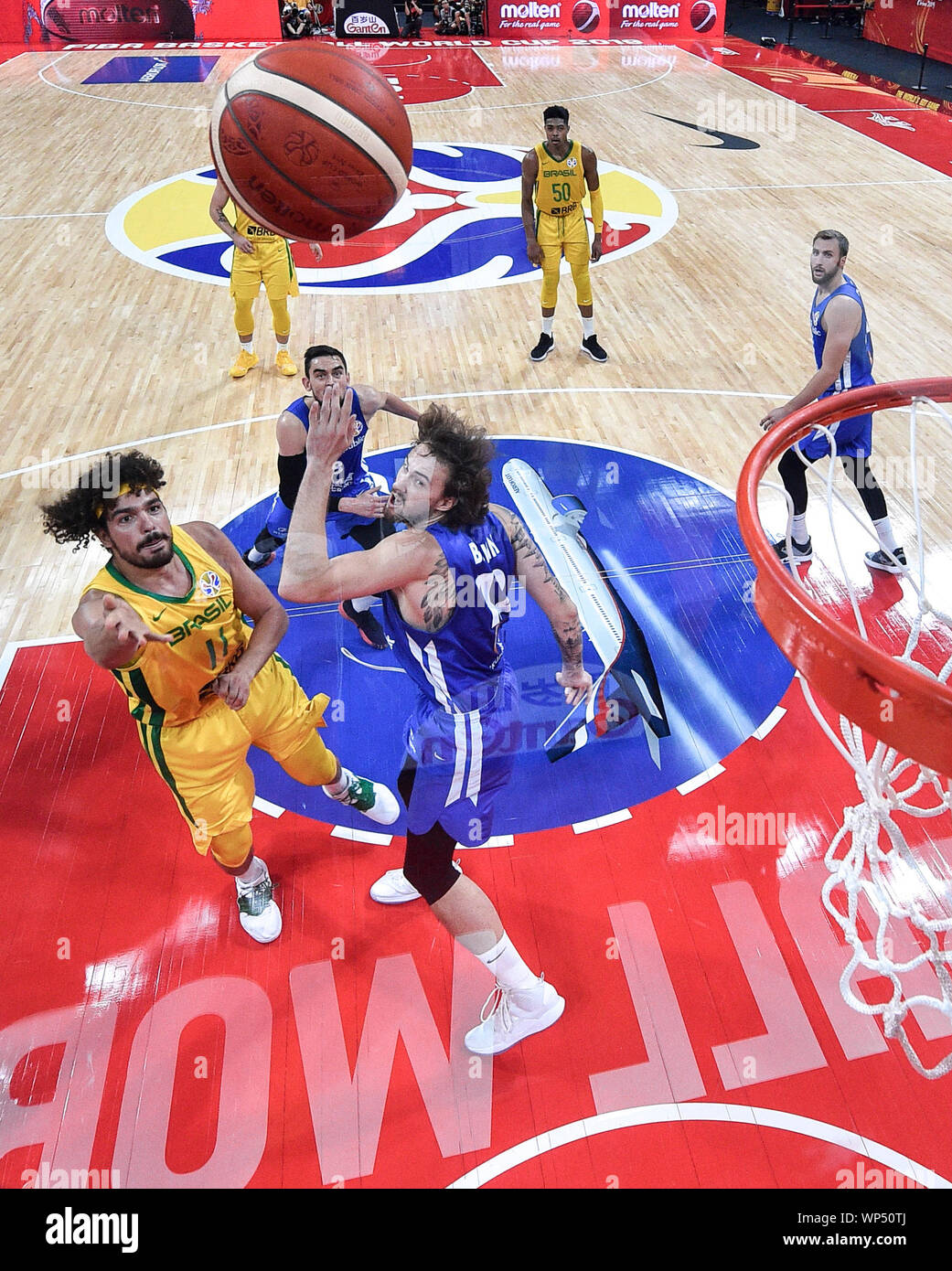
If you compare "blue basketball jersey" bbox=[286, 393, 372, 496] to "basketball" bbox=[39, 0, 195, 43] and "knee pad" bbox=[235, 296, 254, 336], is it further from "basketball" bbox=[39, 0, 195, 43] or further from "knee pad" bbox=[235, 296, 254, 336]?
"basketball" bbox=[39, 0, 195, 43]

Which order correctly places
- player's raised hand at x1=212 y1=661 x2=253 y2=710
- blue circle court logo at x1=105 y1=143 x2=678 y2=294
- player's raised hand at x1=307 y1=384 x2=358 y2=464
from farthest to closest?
1. blue circle court logo at x1=105 y1=143 x2=678 y2=294
2. player's raised hand at x1=212 y1=661 x2=253 y2=710
3. player's raised hand at x1=307 y1=384 x2=358 y2=464

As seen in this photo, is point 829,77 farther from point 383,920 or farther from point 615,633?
point 383,920

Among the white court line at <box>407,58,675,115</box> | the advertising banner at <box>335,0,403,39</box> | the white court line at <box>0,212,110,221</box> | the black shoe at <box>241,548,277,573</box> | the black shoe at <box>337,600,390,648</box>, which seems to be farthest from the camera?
the advertising banner at <box>335,0,403,39</box>

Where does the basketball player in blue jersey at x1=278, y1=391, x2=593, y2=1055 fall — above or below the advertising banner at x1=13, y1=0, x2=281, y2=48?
below

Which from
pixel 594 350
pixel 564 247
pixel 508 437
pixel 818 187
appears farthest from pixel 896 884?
pixel 818 187

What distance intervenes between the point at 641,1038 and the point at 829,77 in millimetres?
17353

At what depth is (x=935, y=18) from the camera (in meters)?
16.9

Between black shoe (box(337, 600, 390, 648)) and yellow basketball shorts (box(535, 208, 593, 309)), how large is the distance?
3556mm

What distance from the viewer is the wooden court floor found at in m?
3.11

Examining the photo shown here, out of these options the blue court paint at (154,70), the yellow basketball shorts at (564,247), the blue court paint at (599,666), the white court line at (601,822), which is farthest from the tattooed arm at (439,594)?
the blue court paint at (154,70)

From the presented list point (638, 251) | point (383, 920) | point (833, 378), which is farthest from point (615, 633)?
point (638, 251)

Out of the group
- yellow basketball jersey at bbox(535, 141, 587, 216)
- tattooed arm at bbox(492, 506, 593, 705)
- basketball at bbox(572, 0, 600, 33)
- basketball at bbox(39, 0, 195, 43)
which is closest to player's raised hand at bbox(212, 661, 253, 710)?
tattooed arm at bbox(492, 506, 593, 705)
